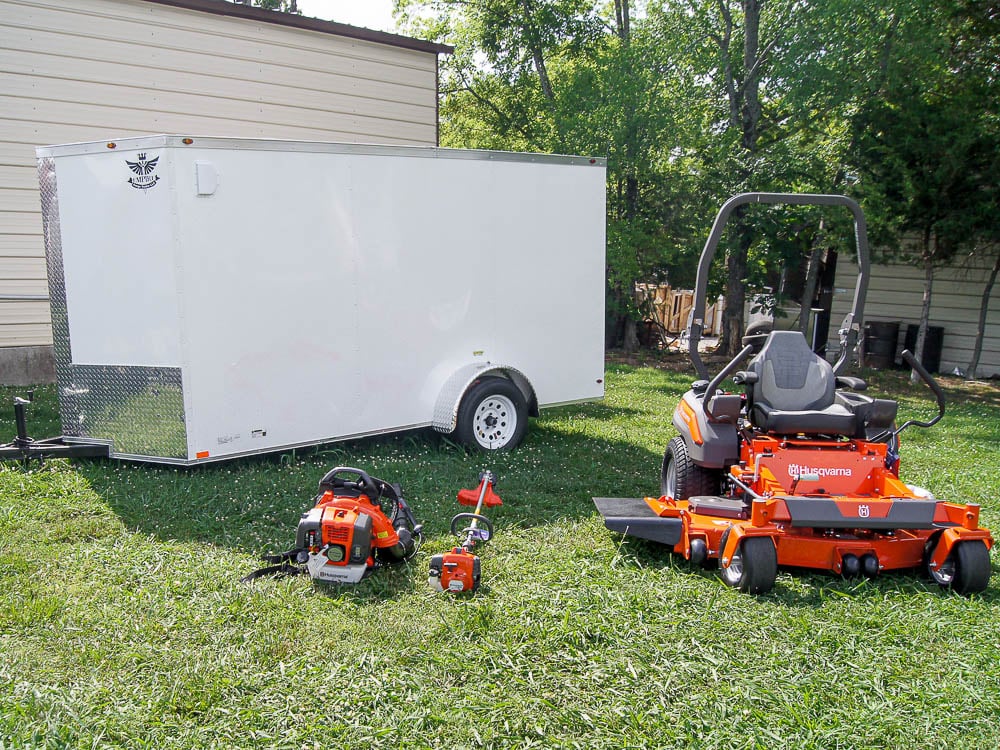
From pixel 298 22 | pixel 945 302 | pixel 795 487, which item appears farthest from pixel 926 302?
pixel 298 22

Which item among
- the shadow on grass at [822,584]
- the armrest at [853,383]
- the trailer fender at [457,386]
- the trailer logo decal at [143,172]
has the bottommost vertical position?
the shadow on grass at [822,584]

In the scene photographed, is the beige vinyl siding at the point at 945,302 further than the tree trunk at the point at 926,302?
Yes

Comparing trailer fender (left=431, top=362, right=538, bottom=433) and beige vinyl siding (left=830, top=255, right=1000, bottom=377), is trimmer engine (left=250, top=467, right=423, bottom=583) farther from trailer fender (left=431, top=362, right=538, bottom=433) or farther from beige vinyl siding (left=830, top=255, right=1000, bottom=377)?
beige vinyl siding (left=830, top=255, right=1000, bottom=377)

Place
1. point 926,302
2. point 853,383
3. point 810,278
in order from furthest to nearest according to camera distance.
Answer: point 810,278 < point 926,302 < point 853,383

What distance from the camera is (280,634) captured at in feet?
13.7

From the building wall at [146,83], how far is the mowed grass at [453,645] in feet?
17.9

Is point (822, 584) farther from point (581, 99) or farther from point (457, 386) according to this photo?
point (581, 99)

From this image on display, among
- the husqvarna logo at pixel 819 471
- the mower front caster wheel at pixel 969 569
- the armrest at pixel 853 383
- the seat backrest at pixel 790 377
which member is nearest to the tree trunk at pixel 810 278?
the armrest at pixel 853 383

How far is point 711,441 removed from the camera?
5.49m

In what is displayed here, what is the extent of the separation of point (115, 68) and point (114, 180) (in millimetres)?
4894

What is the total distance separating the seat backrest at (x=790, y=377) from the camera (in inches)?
219

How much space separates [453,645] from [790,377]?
3.01m

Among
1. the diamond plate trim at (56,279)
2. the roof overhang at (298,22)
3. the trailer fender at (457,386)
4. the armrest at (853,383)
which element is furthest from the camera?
the roof overhang at (298,22)

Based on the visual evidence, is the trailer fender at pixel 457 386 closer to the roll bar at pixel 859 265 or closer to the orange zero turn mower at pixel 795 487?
the orange zero turn mower at pixel 795 487
